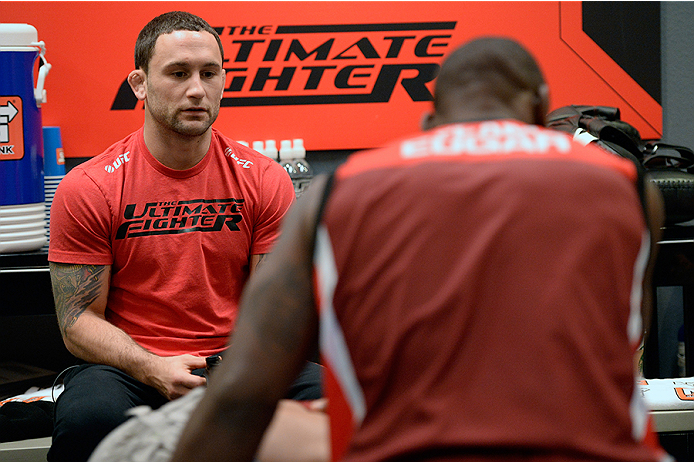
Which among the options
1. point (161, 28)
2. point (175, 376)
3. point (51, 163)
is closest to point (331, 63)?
point (161, 28)

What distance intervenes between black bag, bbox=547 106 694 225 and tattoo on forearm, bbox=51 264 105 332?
1540 millimetres

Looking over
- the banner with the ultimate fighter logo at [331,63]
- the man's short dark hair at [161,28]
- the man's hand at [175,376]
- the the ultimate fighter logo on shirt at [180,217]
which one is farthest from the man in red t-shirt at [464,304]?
the banner with the ultimate fighter logo at [331,63]

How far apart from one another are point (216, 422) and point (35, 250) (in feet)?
5.35

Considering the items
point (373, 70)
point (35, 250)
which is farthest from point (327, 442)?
point (373, 70)

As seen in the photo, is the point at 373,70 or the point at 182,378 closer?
the point at 182,378

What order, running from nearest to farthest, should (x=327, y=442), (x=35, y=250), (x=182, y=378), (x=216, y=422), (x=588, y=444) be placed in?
1. (x=588, y=444)
2. (x=216, y=422)
3. (x=327, y=442)
4. (x=182, y=378)
5. (x=35, y=250)

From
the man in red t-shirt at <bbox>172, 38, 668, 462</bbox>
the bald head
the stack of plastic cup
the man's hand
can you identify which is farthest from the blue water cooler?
the bald head

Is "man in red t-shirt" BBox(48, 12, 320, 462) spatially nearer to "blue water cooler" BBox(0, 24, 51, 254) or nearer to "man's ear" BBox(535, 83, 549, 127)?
"blue water cooler" BBox(0, 24, 51, 254)

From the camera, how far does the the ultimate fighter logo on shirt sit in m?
1.79

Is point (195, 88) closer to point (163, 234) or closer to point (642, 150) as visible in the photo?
point (163, 234)

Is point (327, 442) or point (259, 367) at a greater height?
point (259, 367)

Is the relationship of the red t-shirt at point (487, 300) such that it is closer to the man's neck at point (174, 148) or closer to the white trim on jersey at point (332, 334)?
the white trim on jersey at point (332, 334)

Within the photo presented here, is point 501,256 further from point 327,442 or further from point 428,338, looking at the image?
point 327,442

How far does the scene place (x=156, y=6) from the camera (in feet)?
8.71
